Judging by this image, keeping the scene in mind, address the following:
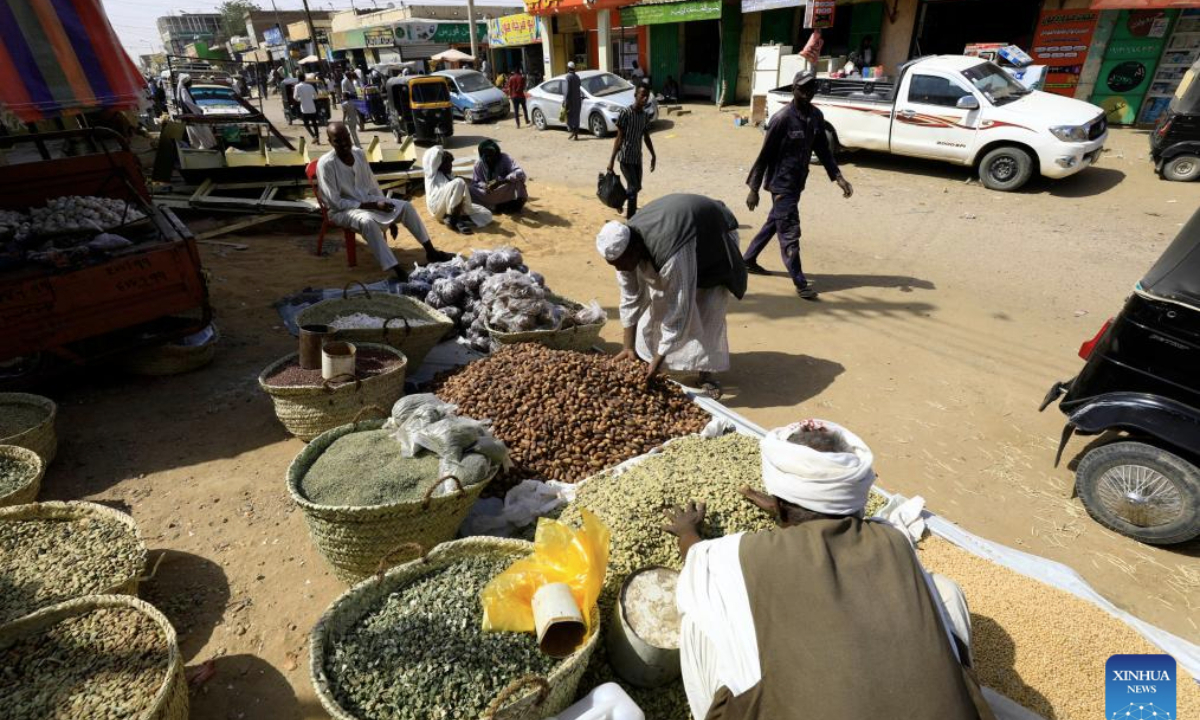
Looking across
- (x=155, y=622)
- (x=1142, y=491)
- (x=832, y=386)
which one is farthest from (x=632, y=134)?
(x=155, y=622)

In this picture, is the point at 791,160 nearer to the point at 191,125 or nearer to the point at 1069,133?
the point at 1069,133

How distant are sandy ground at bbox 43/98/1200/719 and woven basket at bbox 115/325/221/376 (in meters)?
0.10

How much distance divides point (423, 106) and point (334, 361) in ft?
41.5

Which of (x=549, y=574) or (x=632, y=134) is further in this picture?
(x=632, y=134)

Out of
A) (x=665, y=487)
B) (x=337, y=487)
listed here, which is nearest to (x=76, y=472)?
(x=337, y=487)

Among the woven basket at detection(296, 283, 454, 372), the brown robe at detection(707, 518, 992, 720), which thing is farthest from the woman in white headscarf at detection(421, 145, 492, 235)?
the brown robe at detection(707, 518, 992, 720)

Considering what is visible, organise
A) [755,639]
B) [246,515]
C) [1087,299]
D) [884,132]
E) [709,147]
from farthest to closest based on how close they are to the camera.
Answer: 1. [709,147]
2. [884,132]
3. [1087,299]
4. [246,515]
5. [755,639]

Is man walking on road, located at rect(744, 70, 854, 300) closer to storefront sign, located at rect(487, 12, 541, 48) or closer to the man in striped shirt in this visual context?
the man in striped shirt

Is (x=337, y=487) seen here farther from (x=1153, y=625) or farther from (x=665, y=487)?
(x=1153, y=625)

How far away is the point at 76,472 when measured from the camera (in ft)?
11.4

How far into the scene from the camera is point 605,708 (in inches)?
71.8

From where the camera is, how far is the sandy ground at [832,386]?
2.75 m

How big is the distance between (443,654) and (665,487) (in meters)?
1.19

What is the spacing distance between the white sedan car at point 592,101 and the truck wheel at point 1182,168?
9053 mm
